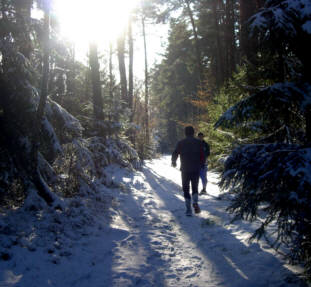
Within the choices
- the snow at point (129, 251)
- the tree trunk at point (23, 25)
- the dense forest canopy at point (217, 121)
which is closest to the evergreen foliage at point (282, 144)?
the dense forest canopy at point (217, 121)

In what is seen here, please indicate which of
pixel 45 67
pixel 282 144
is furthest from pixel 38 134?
pixel 282 144

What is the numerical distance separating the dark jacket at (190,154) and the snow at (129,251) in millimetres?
1283

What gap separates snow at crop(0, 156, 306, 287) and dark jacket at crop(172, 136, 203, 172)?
128 centimetres

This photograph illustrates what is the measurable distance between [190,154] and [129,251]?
10.6 feet

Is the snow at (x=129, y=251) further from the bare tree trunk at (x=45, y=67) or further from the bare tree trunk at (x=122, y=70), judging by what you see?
the bare tree trunk at (x=122, y=70)

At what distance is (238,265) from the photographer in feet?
12.5

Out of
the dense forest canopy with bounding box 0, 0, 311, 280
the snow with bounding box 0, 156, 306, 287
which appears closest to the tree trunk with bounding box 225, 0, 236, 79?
the dense forest canopy with bounding box 0, 0, 311, 280

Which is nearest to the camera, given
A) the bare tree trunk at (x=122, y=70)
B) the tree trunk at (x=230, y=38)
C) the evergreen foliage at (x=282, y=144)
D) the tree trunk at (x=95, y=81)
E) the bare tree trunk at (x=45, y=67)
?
the evergreen foliage at (x=282, y=144)

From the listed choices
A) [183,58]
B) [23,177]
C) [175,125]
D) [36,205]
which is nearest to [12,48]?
[23,177]

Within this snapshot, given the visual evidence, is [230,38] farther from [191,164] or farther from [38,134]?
[38,134]

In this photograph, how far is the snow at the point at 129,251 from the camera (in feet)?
11.1

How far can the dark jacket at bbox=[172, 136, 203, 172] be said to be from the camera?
686cm

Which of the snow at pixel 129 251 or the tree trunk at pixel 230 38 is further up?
the tree trunk at pixel 230 38

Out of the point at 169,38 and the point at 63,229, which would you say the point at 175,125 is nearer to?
the point at 169,38
